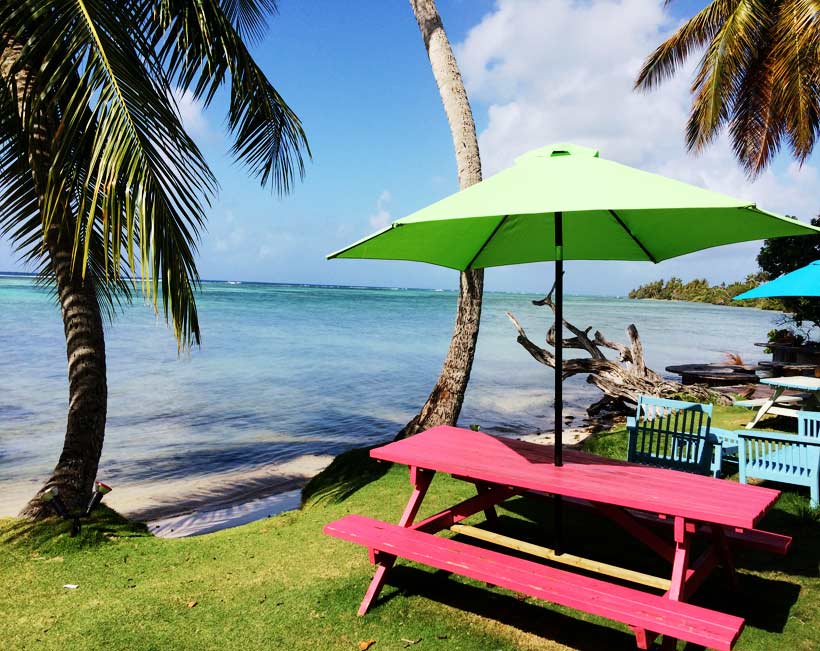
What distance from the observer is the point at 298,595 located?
3.97m

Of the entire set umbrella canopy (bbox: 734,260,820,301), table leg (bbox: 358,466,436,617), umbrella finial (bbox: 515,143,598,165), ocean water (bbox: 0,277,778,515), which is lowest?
ocean water (bbox: 0,277,778,515)

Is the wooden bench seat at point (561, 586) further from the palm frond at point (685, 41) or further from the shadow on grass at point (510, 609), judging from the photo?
the palm frond at point (685, 41)

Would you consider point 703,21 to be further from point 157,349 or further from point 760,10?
point 157,349

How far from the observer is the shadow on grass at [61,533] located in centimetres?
482

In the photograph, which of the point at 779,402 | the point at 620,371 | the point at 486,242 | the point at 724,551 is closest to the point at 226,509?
the point at 486,242

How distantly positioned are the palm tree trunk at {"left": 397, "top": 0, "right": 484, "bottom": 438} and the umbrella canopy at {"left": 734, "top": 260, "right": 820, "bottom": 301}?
13.6 ft

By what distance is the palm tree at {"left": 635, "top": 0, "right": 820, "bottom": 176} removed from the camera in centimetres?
1238

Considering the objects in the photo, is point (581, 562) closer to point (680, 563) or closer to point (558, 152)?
point (680, 563)

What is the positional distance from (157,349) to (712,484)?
2753 centimetres

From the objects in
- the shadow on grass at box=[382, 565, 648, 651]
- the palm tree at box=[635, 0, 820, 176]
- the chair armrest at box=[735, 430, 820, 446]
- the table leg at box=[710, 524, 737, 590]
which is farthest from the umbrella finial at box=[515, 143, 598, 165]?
the palm tree at box=[635, 0, 820, 176]

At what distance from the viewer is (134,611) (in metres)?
3.79

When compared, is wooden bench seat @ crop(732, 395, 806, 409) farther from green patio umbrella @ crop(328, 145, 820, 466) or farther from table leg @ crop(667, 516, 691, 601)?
table leg @ crop(667, 516, 691, 601)

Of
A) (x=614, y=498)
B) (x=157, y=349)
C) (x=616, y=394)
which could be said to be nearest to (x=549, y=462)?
(x=614, y=498)

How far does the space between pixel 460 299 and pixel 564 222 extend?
342 centimetres
